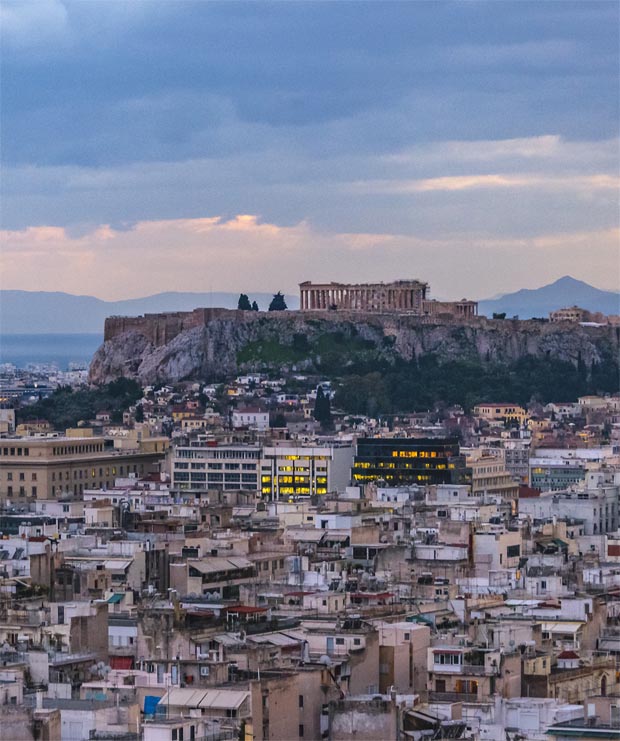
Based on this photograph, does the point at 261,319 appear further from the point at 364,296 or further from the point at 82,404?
the point at 82,404

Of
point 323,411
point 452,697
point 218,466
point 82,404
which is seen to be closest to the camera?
point 452,697

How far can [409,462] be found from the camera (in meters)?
99.5

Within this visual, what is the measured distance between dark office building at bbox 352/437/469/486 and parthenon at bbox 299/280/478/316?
8554 centimetres

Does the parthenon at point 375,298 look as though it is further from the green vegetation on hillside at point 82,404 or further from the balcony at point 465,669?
the balcony at point 465,669

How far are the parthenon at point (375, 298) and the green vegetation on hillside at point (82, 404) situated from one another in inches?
944

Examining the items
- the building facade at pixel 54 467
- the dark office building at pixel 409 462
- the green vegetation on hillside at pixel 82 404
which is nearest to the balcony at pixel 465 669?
the building facade at pixel 54 467

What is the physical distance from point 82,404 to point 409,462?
5905 cm

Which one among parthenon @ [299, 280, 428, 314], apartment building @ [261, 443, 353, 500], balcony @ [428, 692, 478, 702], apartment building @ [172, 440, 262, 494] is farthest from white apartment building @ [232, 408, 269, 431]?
balcony @ [428, 692, 478, 702]

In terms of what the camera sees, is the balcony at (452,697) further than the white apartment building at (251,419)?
No


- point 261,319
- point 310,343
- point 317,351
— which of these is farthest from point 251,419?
point 261,319

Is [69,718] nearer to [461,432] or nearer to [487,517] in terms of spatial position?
[487,517]

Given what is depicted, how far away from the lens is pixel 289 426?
136 meters

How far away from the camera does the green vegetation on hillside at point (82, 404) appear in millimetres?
147625

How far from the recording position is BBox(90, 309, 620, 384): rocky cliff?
174m
